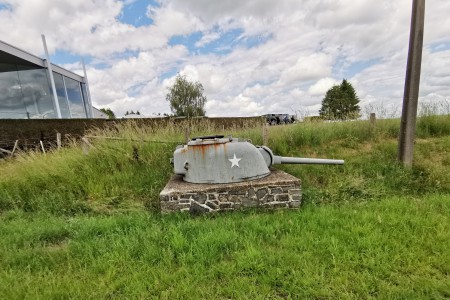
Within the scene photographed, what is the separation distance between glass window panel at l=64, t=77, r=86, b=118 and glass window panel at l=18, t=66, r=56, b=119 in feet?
8.17

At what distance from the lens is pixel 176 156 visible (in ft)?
17.4

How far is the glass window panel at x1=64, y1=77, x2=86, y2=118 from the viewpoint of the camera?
2081 centimetres

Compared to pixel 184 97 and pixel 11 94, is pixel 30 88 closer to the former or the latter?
pixel 11 94

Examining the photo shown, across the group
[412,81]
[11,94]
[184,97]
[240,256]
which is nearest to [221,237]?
[240,256]

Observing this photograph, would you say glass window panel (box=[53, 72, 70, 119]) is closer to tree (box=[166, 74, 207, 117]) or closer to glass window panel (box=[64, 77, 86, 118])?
glass window panel (box=[64, 77, 86, 118])

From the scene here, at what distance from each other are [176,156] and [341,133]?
558 centimetres

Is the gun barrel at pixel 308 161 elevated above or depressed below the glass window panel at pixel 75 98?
below

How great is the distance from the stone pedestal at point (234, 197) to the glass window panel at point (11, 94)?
15.4m

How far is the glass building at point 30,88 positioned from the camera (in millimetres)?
15555

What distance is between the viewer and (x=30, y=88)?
674 inches

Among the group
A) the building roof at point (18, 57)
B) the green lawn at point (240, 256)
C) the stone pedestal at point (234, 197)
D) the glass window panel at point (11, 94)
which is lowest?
the green lawn at point (240, 256)

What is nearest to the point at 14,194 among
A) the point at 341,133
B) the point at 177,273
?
the point at 177,273

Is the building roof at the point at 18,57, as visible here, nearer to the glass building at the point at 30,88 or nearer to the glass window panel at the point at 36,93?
the glass building at the point at 30,88

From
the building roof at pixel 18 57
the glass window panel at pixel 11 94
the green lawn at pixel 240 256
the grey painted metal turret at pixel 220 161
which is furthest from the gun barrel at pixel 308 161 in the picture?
the glass window panel at pixel 11 94
